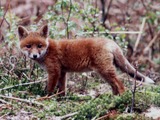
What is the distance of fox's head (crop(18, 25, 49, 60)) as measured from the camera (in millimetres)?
8781

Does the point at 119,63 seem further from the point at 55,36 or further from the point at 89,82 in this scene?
the point at 55,36

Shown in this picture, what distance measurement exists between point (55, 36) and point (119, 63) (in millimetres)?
2555

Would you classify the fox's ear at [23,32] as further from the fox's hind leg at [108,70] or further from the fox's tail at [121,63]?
the fox's tail at [121,63]


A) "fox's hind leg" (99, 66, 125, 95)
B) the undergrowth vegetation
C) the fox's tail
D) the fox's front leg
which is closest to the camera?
the undergrowth vegetation

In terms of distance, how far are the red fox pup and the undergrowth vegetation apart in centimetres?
35

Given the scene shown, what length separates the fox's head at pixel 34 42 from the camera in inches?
346

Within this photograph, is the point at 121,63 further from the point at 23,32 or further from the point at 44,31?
the point at 23,32

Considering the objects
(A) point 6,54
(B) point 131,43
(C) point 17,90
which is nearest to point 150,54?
(B) point 131,43

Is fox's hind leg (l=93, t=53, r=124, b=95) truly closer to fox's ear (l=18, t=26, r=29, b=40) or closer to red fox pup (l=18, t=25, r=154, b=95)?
red fox pup (l=18, t=25, r=154, b=95)

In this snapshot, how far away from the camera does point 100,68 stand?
27.5 feet

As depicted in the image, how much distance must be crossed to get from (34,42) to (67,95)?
131 centimetres

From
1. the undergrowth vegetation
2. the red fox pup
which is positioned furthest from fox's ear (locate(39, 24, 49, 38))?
the undergrowth vegetation

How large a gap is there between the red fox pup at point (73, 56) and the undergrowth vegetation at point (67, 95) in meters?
0.35

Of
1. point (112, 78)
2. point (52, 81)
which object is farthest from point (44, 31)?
point (112, 78)
